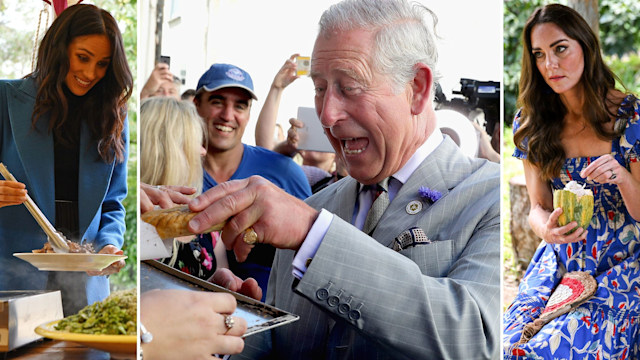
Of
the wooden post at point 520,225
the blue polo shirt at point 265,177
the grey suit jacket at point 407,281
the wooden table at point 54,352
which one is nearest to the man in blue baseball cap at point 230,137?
the blue polo shirt at point 265,177

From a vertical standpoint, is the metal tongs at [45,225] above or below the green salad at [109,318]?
above

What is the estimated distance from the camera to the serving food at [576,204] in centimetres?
295

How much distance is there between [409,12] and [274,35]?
0.43 meters

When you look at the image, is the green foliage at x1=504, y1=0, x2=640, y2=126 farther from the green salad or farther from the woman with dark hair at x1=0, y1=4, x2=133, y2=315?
the green salad

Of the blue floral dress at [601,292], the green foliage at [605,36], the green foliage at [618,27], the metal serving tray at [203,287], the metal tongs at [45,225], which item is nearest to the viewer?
the metal serving tray at [203,287]

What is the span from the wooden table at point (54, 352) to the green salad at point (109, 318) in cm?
12

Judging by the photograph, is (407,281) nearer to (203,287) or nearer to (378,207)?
(378,207)

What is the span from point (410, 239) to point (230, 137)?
0.64m

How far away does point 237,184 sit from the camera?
1.90 m

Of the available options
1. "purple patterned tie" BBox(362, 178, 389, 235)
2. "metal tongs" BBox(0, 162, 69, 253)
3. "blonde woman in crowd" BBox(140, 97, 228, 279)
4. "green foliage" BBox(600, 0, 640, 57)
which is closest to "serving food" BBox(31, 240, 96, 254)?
"metal tongs" BBox(0, 162, 69, 253)

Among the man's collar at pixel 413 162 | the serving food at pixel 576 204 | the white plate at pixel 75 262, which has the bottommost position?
the white plate at pixel 75 262

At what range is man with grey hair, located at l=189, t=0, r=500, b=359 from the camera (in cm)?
189

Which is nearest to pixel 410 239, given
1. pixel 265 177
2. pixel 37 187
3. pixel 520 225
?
pixel 265 177

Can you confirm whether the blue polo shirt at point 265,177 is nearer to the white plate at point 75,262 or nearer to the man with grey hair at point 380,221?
the man with grey hair at point 380,221
